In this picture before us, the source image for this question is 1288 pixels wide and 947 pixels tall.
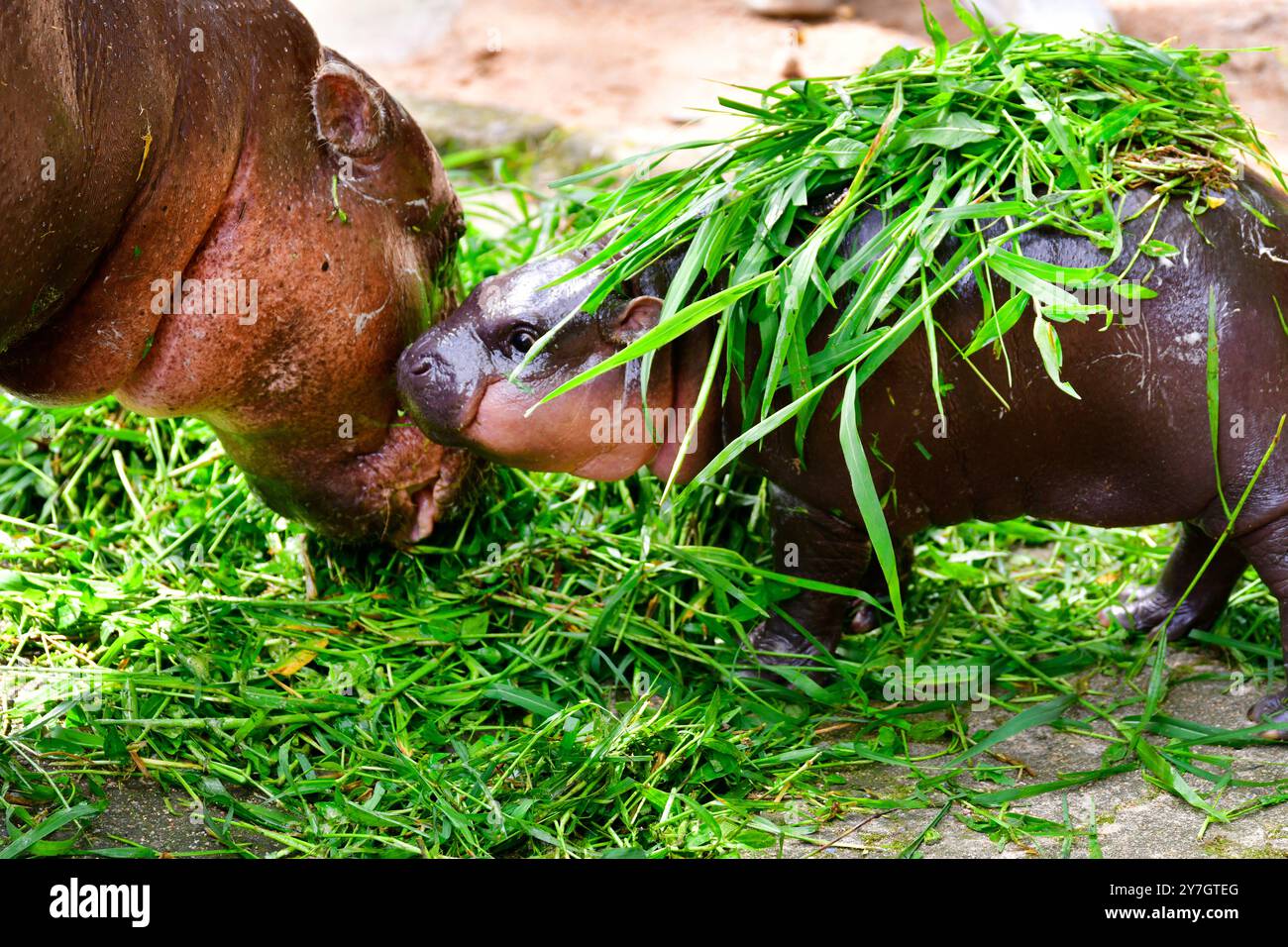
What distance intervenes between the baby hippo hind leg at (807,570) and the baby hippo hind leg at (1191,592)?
0.84 meters

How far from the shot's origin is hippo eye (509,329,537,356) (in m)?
3.31

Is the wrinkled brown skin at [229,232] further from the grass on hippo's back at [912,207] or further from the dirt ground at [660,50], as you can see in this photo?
the dirt ground at [660,50]

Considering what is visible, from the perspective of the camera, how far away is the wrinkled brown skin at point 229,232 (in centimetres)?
282

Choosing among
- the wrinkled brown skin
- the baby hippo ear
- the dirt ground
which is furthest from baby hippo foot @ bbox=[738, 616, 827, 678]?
the dirt ground

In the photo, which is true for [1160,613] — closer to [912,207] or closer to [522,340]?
[912,207]

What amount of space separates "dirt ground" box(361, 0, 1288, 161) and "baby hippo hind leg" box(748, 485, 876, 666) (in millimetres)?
3630

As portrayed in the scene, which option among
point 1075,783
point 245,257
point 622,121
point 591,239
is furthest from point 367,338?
point 622,121

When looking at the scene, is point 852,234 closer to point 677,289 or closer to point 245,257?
point 677,289

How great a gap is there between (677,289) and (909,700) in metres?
1.19

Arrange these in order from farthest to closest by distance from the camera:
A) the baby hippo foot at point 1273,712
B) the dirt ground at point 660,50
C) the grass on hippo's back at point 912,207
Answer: the dirt ground at point 660,50
the baby hippo foot at point 1273,712
the grass on hippo's back at point 912,207

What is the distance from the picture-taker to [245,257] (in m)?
3.18

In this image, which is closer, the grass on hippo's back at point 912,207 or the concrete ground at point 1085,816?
the concrete ground at point 1085,816

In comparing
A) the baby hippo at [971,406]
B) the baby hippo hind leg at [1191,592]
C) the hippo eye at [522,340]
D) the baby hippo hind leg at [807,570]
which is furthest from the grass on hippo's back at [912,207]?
the baby hippo hind leg at [1191,592]

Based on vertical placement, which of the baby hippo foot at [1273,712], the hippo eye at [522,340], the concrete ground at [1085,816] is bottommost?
the concrete ground at [1085,816]
